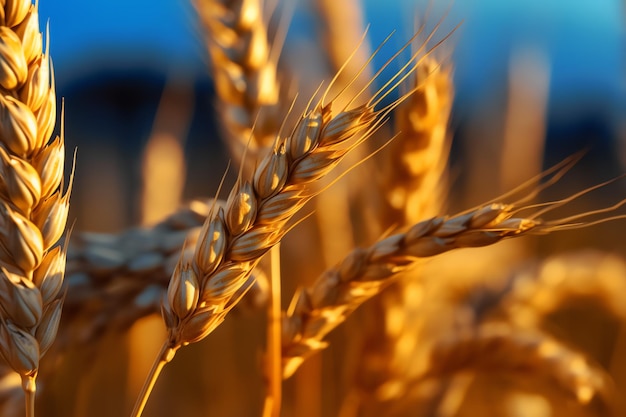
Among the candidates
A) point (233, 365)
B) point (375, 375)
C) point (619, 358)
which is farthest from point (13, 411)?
point (619, 358)

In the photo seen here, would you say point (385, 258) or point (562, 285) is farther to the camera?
point (562, 285)

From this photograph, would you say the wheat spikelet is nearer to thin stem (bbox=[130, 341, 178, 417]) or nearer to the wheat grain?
the wheat grain

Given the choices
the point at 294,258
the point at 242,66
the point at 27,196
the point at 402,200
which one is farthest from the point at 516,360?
the point at 27,196

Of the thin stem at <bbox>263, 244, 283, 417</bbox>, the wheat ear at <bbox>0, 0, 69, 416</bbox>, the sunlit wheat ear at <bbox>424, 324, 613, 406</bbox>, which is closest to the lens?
the wheat ear at <bbox>0, 0, 69, 416</bbox>

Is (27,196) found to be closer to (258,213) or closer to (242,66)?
(258,213)

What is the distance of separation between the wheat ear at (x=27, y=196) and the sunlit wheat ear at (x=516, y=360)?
56 cm

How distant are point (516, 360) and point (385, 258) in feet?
1.35

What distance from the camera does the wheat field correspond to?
1.66 feet

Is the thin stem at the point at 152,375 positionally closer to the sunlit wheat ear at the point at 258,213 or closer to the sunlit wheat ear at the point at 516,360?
the sunlit wheat ear at the point at 258,213

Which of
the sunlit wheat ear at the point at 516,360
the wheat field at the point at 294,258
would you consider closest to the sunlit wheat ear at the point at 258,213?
the wheat field at the point at 294,258

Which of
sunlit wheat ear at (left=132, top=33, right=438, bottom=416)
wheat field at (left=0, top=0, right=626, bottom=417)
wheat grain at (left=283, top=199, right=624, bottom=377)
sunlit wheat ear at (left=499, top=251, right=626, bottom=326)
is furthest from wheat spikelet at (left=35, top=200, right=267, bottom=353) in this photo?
sunlit wheat ear at (left=499, top=251, right=626, bottom=326)

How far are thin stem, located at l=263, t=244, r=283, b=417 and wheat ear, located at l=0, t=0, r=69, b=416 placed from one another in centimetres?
23

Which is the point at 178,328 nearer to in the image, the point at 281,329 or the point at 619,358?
the point at 281,329

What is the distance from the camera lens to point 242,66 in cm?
85
